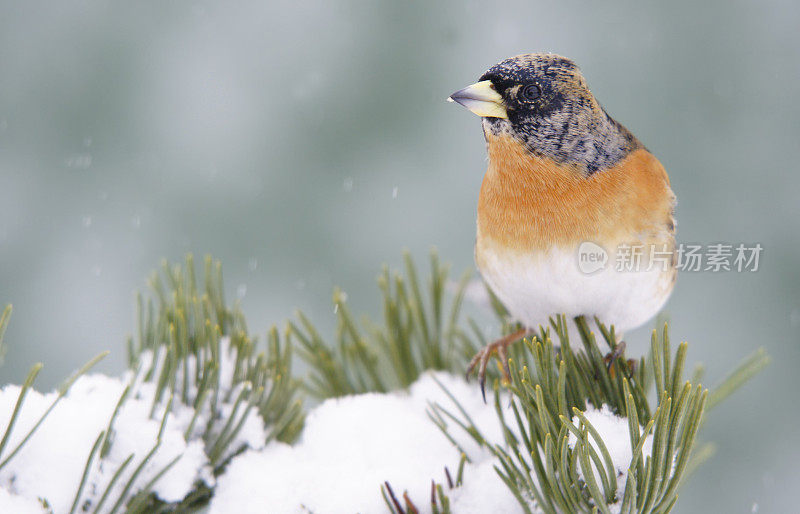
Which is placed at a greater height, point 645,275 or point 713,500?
point 645,275

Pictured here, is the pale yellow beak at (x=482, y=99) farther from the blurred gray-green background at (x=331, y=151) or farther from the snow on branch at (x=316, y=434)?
the blurred gray-green background at (x=331, y=151)

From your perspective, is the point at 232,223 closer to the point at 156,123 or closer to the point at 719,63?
the point at 156,123

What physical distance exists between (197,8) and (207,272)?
2145mm

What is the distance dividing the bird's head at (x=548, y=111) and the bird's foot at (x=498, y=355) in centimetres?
29

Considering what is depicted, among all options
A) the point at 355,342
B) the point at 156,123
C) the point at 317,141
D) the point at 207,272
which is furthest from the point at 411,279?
the point at 156,123

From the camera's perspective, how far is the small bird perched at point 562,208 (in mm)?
969

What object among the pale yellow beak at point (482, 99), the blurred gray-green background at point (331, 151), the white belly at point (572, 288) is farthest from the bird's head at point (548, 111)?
the blurred gray-green background at point (331, 151)

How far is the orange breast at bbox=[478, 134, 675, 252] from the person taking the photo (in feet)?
3.25

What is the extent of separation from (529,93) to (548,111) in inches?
1.8

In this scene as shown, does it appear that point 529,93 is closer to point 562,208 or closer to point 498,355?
point 562,208

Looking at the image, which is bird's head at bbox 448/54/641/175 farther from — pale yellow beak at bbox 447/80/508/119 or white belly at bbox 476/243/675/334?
white belly at bbox 476/243/675/334

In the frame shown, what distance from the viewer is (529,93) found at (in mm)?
999

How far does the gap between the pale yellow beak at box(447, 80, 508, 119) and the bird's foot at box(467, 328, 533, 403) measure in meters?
0.34

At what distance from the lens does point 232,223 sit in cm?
260
